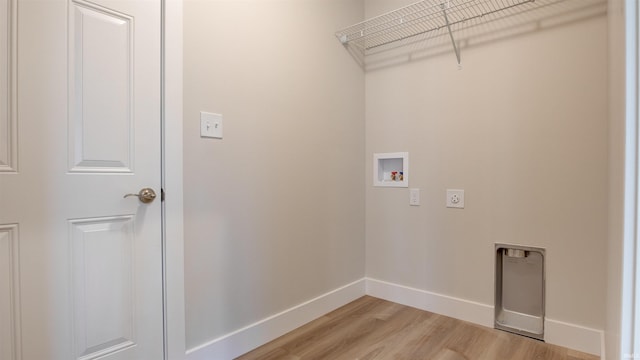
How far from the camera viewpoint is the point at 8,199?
108cm

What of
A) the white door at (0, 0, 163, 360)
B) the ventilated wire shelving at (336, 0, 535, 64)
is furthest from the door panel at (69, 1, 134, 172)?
the ventilated wire shelving at (336, 0, 535, 64)

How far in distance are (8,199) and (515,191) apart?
2392 mm

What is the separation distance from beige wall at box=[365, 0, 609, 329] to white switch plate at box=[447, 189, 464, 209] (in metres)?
0.04

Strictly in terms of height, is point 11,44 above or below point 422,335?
above

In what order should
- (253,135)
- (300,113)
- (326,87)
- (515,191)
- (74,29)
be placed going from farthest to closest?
(326,87) → (300,113) → (515,191) → (253,135) → (74,29)

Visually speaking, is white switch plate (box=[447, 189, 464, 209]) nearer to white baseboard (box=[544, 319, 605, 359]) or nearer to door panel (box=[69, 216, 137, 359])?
white baseboard (box=[544, 319, 605, 359])

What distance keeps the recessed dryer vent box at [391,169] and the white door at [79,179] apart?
162 centimetres

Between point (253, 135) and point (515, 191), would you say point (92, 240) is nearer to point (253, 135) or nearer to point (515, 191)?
point (253, 135)

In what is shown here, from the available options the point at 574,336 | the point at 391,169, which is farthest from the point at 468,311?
the point at 391,169

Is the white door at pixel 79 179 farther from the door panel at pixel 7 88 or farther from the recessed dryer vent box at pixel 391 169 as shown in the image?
the recessed dryer vent box at pixel 391 169

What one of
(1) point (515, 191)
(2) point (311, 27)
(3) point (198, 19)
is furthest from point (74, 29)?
(1) point (515, 191)

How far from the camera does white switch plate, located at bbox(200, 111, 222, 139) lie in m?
1.58

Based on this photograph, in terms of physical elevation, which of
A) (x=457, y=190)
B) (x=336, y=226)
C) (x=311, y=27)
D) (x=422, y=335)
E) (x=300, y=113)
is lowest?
(x=422, y=335)

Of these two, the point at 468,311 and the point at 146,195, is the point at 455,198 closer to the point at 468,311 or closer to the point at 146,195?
the point at 468,311
